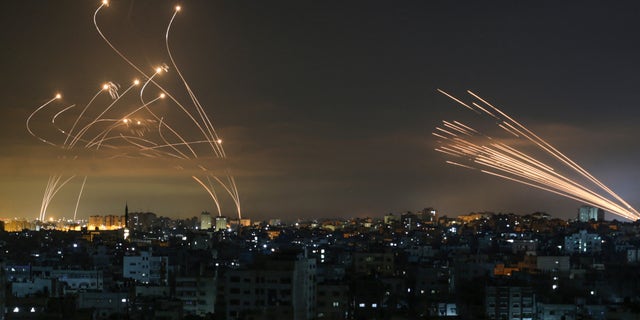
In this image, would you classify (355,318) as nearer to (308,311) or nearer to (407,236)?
(308,311)

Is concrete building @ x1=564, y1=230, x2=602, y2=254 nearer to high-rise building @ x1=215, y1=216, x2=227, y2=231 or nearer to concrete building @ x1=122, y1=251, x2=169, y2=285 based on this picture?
concrete building @ x1=122, y1=251, x2=169, y2=285

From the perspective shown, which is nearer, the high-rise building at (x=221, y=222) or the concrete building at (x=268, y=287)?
the concrete building at (x=268, y=287)

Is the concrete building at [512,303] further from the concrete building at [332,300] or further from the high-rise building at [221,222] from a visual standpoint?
the high-rise building at [221,222]

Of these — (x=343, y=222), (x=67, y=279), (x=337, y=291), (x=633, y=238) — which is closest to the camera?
(x=337, y=291)

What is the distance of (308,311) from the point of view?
18.9 meters

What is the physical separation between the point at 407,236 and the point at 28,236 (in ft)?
58.4

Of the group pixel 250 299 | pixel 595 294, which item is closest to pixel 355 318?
pixel 250 299

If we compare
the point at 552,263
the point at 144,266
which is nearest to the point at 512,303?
the point at 144,266

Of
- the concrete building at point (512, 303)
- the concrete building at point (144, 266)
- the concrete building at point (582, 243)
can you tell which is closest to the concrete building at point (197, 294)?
the concrete building at point (512, 303)

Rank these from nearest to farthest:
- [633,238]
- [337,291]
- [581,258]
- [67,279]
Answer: [337,291], [67,279], [581,258], [633,238]

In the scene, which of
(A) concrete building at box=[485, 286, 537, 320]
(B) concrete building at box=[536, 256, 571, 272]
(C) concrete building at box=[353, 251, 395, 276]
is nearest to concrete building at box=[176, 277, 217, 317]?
(A) concrete building at box=[485, 286, 537, 320]

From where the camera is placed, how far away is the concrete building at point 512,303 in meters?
22.2

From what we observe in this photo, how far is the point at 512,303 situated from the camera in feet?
72.9

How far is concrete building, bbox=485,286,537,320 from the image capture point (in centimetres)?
2216
